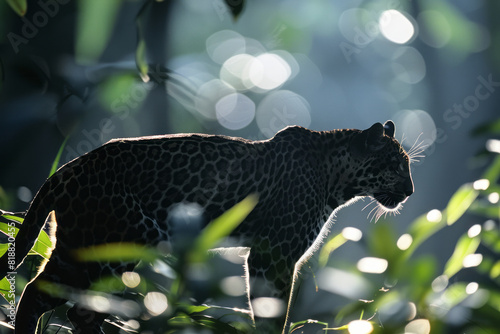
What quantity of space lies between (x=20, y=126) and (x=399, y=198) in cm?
142

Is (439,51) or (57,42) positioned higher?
(439,51)

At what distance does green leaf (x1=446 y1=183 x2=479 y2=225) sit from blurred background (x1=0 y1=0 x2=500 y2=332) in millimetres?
181

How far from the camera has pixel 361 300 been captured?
68 centimetres

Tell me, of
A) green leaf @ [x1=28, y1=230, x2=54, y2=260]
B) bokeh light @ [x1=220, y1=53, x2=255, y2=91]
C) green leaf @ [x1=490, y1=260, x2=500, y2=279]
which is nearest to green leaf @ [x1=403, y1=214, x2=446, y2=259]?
green leaf @ [x1=490, y1=260, x2=500, y2=279]

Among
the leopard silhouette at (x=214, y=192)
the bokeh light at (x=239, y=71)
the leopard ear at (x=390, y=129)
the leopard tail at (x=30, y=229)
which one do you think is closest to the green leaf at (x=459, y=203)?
the leopard silhouette at (x=214, y=192)

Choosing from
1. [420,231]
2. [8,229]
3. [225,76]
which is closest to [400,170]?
[225,76]

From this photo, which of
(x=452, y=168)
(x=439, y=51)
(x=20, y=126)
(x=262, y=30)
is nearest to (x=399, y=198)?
(x=262, y=30)

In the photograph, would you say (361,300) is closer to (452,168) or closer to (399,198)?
(399,198)

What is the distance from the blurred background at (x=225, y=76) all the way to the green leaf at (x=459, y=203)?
181 millimetres

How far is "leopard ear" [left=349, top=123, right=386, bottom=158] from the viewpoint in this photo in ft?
6.41

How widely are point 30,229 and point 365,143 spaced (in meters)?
1.17

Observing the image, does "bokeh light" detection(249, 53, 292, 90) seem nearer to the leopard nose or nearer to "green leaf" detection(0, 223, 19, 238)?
the leopard nose

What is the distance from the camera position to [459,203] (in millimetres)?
767

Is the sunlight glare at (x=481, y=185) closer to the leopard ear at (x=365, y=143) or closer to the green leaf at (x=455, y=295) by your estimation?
the green leaf at (x=455, y=295)
